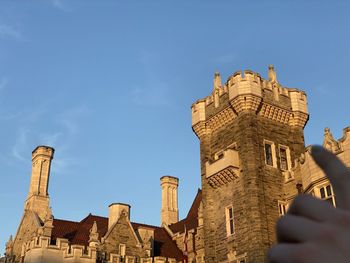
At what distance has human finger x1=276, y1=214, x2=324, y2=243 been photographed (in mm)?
1736

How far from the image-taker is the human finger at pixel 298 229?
5.70ft

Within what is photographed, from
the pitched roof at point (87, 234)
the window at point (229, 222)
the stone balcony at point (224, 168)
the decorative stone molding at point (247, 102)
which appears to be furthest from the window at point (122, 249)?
the decorative stone molding at point (247, 102)

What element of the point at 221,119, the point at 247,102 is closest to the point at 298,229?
the point at 247,102

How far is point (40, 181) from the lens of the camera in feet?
104

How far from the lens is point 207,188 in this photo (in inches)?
941

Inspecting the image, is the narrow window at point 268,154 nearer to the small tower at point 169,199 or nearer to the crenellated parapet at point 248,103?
the crenellated parapet at point 248,103

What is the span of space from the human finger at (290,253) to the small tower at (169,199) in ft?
124

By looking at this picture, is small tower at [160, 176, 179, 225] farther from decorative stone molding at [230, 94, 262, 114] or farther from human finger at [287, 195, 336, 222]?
human finger at [287, 195, 336, 222]

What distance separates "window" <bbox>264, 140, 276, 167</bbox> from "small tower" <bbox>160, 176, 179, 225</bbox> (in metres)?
18.1

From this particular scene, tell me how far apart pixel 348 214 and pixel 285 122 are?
891 inches

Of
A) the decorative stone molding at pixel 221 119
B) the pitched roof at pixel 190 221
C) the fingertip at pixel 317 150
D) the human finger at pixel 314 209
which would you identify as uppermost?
the decorative stone molding at pixel 221 119

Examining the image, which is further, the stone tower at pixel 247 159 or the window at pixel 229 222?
the window at pixel 229 222

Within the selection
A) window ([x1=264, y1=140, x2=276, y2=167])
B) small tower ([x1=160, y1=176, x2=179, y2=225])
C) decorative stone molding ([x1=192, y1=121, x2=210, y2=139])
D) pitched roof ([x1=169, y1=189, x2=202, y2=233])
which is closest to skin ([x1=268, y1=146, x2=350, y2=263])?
window ([x1=264, y1=140, x2=276, y2=167])

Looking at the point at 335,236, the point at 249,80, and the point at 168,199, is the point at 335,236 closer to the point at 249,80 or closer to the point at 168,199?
the point at 249,80
